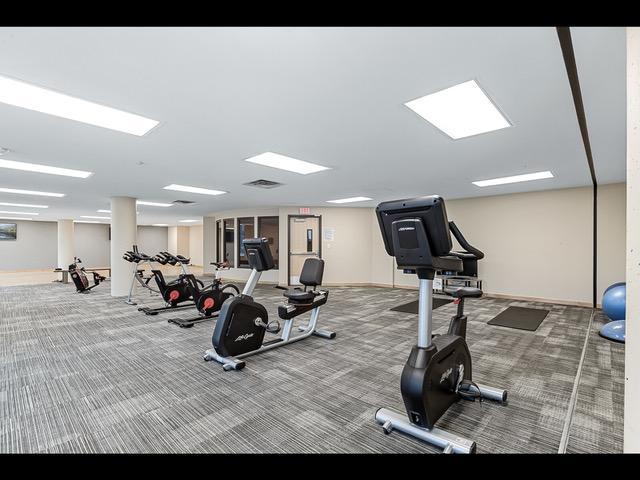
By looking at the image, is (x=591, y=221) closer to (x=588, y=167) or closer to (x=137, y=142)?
(x=588, y=167)

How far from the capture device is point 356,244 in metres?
9.51

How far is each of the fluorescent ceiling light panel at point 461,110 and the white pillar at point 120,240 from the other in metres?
7.74

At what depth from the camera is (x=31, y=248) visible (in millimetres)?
14562

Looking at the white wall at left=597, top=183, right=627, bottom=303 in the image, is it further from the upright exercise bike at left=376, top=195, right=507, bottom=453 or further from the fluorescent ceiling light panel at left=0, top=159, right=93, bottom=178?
the fluorescent ceiling light panel at left=0, top=159, right=93, bottom=178

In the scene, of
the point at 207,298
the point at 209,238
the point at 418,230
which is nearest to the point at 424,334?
the point at 418,230

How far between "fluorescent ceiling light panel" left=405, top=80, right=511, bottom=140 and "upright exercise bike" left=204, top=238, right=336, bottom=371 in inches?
88.1

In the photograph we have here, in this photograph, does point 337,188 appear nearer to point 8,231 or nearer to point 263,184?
point 263,184

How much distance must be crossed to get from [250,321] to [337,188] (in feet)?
12.5

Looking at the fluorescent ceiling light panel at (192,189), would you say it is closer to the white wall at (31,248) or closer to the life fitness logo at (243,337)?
the life fitness logo at (243,337)

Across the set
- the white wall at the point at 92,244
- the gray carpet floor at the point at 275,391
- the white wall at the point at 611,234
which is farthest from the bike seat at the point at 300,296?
the white wall at the point at 92,244

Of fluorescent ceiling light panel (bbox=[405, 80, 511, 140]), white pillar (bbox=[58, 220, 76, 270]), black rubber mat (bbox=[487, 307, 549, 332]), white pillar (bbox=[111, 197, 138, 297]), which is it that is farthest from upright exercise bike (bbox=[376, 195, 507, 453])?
white pillar (bbox=[58, 220, 76, 270])

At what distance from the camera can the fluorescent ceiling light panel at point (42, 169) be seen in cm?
446

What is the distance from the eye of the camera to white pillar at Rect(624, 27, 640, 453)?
1.21m
